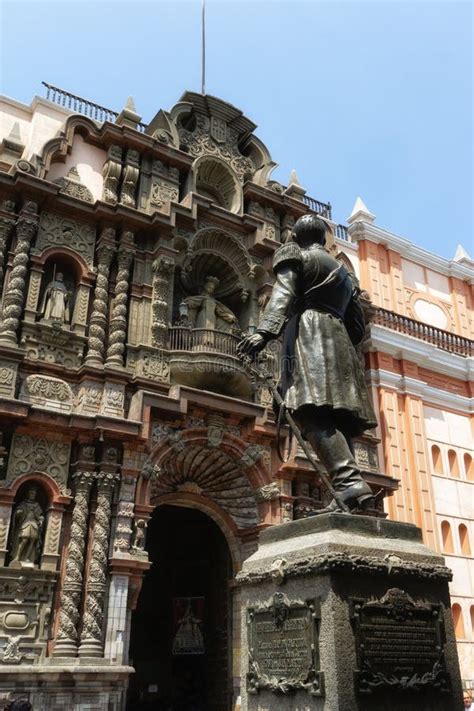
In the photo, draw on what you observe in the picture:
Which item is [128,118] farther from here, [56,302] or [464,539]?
[464,539]

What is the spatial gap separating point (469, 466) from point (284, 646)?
15044 millimetres

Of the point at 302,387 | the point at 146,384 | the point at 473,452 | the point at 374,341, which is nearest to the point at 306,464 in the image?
the point at 146,384

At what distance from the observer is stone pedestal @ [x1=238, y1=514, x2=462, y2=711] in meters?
3.75

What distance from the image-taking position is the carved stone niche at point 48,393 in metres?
11.5

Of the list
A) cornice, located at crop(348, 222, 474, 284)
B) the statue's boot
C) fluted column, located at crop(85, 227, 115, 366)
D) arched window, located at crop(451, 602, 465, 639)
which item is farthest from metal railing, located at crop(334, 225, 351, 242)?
the statue's boot

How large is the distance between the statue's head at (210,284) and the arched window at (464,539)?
8601 millimetres

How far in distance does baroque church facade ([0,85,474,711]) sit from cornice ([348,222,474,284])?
55.4 inches

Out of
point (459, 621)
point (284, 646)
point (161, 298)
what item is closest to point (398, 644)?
point (284, 646)

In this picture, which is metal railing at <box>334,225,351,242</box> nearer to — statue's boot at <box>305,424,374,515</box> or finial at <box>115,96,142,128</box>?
finial at <box>115,96,142,128</box>

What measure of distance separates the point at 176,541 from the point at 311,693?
12.6 m

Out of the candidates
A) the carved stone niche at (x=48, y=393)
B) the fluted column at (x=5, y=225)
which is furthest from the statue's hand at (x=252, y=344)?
the fluted column at (x=5, y=225)

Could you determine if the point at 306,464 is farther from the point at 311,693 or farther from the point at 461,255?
the point at 461,255

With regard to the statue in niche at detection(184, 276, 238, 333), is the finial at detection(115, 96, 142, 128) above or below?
above

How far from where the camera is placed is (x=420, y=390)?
696 inches
